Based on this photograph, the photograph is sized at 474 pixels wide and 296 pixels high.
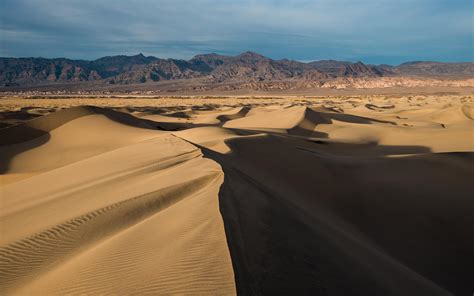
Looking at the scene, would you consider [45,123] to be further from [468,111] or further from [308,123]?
[468,111]

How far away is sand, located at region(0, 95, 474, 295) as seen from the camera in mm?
2602

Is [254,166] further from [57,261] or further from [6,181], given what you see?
[6,181]

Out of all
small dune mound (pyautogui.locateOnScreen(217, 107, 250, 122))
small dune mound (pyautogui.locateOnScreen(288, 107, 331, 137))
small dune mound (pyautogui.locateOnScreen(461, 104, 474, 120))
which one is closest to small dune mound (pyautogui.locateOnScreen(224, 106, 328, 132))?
small dune mound (pyautogui.locateOnScreen(288, 107, 331, 137))

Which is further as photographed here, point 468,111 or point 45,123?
point 468,111

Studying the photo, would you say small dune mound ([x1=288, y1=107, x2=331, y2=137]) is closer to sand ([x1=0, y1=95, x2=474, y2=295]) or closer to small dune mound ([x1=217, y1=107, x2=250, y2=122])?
small dune mound ([x1=217, y1=107, x2=250, y2=122])

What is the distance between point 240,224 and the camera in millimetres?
3221

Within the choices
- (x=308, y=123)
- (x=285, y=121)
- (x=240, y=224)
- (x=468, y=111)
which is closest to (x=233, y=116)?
(x=285, y=121)

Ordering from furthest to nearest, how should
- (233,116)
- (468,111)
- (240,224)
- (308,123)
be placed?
(233,116)
(468,111)
(308,123)
(240,224)

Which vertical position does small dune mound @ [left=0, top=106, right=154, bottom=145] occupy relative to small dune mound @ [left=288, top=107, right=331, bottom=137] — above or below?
above

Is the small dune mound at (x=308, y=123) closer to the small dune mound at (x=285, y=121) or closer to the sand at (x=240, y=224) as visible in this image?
the small dune mound at (x=285, y=121)

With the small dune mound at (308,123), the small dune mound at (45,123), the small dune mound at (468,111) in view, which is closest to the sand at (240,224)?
the small dune mound at (45,123)

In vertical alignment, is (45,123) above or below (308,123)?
above

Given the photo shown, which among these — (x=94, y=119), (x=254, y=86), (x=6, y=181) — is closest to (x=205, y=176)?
(x=6, y=181)

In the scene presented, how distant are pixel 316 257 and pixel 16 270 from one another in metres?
2.55
